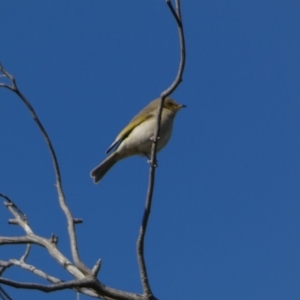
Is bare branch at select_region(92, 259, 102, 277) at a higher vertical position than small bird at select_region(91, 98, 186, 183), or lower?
lower

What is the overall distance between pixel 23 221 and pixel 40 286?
1.70 meters

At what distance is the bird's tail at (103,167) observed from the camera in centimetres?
825

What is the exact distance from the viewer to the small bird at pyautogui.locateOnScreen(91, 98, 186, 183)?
7680mm

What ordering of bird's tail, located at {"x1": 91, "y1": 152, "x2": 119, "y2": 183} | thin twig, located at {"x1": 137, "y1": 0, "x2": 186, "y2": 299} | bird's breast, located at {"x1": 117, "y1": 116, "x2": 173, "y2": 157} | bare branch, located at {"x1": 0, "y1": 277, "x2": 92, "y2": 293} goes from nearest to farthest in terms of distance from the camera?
1. bare branch, located at {"x1": 0, "y1": 277, "x2": 92, "y2": 293}
2. thin twig, located at {"x1": 137, "y1": 0, "x2": 186, "y2": 299}
3. bird's breast, located at {"x1": 117, "y1": 116, "x2": 173, "y2": 157}
4. bird's tail, located at {"x1": 91, "y1": 152, "x2": 119, "y2": 183}

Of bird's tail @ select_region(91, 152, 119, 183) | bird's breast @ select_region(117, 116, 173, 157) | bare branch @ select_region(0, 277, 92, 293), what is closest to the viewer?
bare branch @ select_region(0, 277, 92, 293)

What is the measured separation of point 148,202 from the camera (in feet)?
11.7

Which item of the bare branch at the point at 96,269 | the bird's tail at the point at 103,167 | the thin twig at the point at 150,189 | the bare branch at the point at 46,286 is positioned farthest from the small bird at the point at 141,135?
the bare branch at the point at 46,286

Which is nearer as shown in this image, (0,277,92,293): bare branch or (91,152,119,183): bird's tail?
(0,277,92,293): bare branch

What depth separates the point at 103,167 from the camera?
8.28 meters

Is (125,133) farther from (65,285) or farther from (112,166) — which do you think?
(65,285)

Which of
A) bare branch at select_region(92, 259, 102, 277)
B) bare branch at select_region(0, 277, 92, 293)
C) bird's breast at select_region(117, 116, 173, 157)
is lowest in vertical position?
bare branch at select_region(0, 277, 92, 293)

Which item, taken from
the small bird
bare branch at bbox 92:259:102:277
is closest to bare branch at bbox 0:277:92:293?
bare branch at bbox 92:259:102:277

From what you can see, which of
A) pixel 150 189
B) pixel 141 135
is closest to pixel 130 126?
pixel 141 135

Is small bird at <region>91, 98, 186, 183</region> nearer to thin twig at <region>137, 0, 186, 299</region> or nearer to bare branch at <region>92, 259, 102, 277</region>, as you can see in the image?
thin twig at <region>137, 0, 186, 299</region>
